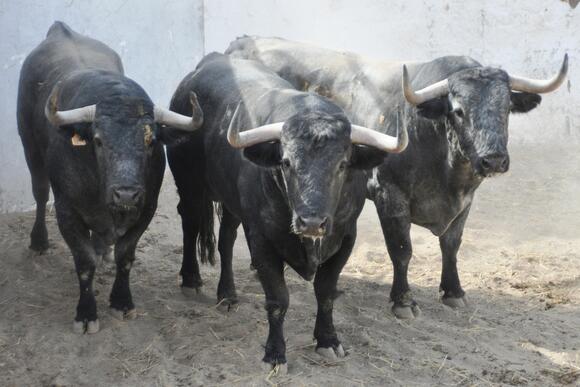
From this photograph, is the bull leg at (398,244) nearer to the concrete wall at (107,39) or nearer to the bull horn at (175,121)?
the bull horn at (175,121)

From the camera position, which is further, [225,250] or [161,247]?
[161,247]

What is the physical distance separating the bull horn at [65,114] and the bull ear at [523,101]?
2.81 m

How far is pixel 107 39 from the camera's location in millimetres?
9117

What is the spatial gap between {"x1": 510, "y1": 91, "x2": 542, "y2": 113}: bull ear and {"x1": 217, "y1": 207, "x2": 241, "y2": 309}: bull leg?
6.90ft

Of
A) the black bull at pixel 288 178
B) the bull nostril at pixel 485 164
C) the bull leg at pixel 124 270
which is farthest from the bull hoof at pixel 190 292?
the bull nostril at pixel 485 164

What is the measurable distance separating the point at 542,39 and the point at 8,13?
5898mm

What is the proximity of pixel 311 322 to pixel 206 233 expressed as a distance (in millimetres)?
1274

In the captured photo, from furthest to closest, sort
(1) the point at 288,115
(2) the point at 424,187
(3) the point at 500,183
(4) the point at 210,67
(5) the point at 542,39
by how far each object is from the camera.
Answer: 1. (5) the point at 542,39
2. (3) the point at 500,183
3. (4) the point at 210,67
4. (2) the point at 424,187
5. (1) the point at 288,115

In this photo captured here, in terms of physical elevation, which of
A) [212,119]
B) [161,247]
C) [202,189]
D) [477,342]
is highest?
[212,119]

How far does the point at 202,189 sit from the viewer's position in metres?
6.97

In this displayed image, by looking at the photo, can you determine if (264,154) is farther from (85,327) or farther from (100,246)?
(100,246)

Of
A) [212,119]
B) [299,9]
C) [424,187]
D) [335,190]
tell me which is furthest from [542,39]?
[335,190]

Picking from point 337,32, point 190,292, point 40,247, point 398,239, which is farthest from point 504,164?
point 337,32

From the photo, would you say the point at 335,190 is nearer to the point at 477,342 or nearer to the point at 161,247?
the point at 477,342
